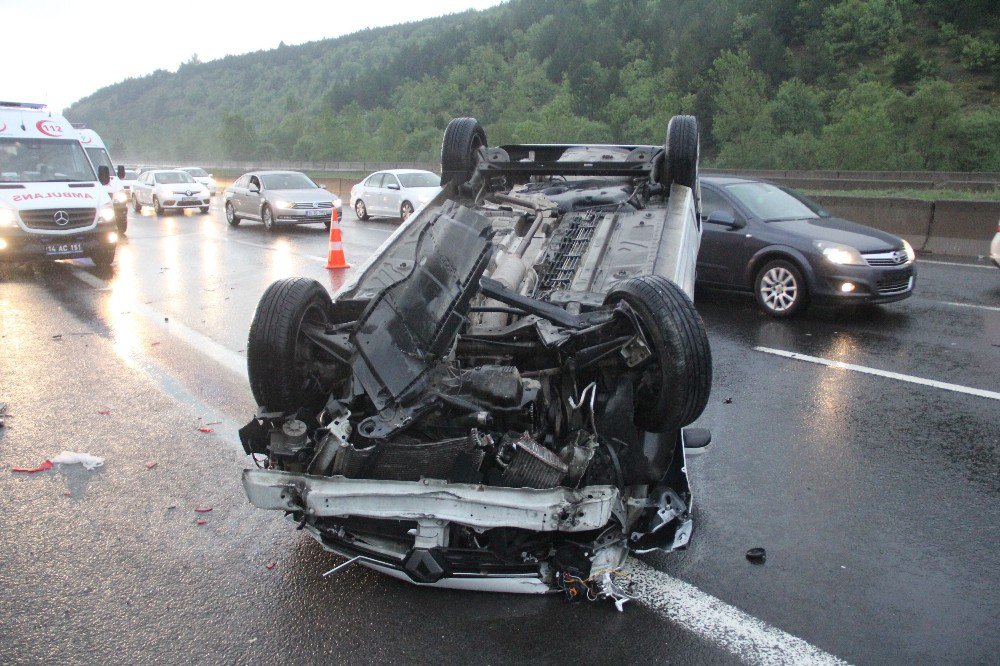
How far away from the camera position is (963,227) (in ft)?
A: 45.6

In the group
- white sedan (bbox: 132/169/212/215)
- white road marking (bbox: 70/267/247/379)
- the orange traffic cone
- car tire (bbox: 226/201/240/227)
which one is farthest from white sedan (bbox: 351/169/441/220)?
white road marking (bbox: 70/267/247/379)

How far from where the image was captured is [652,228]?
550 centimetres

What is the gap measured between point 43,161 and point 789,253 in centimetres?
1191

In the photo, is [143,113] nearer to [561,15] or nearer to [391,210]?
[561,15]

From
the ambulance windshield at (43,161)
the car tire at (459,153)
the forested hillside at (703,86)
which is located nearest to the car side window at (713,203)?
the car tire at (459,153)

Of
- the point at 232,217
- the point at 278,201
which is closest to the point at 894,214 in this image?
the point at 278,201

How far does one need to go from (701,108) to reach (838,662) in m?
49.1

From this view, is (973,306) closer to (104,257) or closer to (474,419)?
(474,419)

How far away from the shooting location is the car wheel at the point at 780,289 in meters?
8.82

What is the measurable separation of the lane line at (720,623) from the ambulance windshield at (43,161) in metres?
12.8

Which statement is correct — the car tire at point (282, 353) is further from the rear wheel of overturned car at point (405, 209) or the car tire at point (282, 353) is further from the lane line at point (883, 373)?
the rear wheel of overturned car at point (405, 209)

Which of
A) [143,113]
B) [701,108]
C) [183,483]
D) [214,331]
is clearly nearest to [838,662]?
[183,483]

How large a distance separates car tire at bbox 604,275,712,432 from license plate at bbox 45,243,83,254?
11.5 meters

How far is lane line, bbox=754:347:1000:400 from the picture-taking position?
6.21 m
